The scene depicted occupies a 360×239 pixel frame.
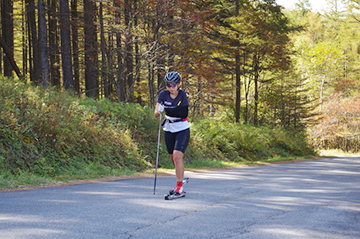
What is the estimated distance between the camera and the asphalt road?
15.1 feet

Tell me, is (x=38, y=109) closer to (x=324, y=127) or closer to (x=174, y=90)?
(x=174, y=90)

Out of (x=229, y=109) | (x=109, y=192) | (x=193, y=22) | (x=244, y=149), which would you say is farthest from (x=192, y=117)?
(x=109, y=192)

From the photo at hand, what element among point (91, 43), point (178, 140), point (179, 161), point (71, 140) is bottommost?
point (71, 140)

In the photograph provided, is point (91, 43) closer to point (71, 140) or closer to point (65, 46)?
point (65, 46)

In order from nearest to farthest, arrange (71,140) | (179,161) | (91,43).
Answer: (179,161) < (71,140) < (91,43)

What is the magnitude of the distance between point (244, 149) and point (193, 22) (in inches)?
331

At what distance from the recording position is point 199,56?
→ 1955cm

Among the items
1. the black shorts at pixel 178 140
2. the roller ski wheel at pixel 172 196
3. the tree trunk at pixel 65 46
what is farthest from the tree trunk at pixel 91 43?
the roller ski wheel at pixel 172 196

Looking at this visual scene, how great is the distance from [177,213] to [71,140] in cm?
692

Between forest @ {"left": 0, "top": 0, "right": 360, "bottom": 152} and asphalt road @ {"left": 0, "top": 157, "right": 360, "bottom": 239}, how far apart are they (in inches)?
393

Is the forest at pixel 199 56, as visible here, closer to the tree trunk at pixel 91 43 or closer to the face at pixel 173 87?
the tree trunk at pixel 91 43

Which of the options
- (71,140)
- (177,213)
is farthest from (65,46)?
(177,213)

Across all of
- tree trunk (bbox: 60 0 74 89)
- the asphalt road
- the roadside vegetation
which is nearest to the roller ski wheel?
the asphalt road

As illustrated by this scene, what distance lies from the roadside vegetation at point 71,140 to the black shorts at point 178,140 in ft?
10.1
